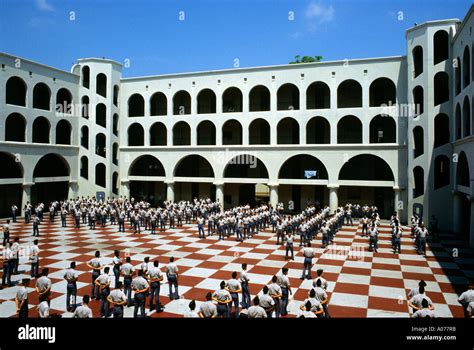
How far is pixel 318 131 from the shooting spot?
3659 centimetres

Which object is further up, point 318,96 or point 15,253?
point 318,96

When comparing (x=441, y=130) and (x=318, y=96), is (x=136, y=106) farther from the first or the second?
(x=441, y=130)

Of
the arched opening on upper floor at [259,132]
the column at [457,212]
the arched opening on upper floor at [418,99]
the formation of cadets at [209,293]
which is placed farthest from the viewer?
the arched opening on upper floor at [259,132]

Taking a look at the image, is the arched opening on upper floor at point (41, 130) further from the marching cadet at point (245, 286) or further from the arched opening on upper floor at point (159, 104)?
the marching cadet at point (245, 286)

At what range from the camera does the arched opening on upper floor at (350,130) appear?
3512 cm

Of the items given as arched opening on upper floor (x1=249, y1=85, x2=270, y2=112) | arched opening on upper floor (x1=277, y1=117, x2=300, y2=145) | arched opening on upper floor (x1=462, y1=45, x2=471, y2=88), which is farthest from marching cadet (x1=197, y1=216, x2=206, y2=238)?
arched opening on upper floor (x1=462, y1=45, x2=471, y2=88)

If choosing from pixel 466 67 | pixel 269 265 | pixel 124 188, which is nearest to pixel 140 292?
pixel 269 265

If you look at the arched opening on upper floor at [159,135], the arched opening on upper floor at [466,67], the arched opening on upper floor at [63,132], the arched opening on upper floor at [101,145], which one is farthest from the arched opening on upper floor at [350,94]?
the arched opening on upper floor at [63,132]

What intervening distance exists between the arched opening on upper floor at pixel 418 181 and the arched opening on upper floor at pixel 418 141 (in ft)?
4.08

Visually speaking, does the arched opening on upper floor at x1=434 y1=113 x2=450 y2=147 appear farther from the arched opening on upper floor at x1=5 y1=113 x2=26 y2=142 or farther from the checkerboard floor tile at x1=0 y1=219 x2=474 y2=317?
the arched opening on upper floor at x1=5 y1=113 x2=26 y2=142

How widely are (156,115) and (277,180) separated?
57.8 feet

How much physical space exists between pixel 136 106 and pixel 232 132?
12824 mm

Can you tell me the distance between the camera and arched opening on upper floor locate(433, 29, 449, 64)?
90.6ft
